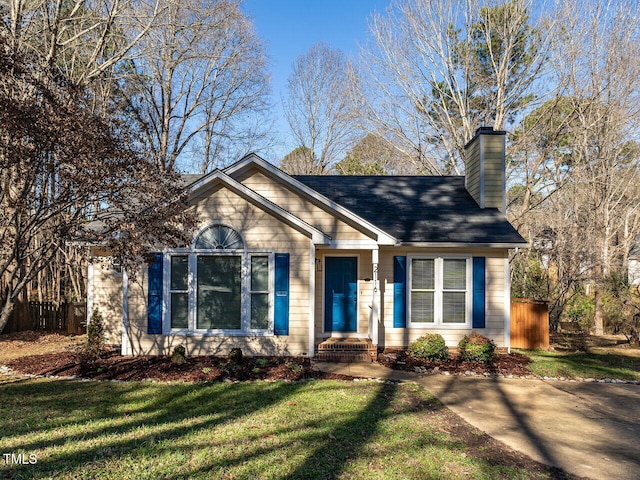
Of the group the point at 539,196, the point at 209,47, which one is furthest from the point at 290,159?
the point at 539,196

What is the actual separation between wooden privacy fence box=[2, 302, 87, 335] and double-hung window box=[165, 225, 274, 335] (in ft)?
18.3

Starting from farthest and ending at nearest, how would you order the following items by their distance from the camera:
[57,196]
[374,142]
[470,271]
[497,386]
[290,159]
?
[290,159] < [374,142] < [470,271] < [497,386] < [57,196]

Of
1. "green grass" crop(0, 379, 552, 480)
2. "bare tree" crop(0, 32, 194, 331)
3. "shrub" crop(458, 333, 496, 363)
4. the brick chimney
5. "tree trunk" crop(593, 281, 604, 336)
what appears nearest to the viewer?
"green grass" crop(0, 379, 552, 480)

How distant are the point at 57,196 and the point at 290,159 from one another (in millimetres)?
24312

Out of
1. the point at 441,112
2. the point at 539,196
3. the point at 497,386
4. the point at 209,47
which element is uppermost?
the point at 209,47

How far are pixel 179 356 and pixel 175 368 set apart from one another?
0.32 metres

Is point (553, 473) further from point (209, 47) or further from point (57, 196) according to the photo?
point (209, 47)

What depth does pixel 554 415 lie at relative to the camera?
612cm

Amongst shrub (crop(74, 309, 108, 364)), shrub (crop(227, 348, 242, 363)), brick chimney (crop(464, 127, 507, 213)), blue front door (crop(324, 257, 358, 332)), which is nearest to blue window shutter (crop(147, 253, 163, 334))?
shrub (crop(74, 309, 108, 364))

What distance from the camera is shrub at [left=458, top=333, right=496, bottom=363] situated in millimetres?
9133

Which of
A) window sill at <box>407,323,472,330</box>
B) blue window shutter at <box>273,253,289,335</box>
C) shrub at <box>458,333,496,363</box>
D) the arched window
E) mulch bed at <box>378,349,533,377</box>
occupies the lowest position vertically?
mulch bed at <box>378,349,533,377</box>

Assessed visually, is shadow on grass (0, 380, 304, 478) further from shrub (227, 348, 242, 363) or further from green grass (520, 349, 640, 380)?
green grass (520, 349, 640, 380)

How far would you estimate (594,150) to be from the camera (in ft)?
57.5

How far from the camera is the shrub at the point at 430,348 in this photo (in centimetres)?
927
